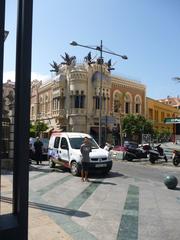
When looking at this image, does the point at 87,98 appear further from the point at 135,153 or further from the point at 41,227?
the point at 41,227

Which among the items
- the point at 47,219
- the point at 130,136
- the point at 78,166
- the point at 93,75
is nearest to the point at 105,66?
the point at 93,75

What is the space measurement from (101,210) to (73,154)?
8.01m

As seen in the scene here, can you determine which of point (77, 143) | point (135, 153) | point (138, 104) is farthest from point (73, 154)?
point (138, 104)

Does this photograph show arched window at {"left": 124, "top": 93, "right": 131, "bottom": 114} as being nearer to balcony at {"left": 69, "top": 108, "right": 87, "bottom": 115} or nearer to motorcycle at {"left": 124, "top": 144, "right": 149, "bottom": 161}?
balcony at {"left": 69, "top": 108, "right": 87, "bottom": 115}

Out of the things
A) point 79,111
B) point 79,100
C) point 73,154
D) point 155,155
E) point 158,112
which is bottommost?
point 155,155

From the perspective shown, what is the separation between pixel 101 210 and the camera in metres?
8.87

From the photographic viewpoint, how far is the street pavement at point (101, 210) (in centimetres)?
679

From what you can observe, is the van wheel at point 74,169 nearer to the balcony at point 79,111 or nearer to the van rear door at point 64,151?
the van rear door at point 64,151

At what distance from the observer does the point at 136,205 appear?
9547mm

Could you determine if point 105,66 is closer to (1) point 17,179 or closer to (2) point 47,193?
(2) point 47,193

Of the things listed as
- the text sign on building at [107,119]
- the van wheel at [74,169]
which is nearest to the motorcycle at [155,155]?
→ the van wheel at [74,169]

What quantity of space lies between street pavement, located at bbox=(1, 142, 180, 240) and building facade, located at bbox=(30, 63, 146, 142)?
34.8 meters

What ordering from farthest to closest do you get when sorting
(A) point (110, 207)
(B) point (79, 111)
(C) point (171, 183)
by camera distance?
(B) point (79, 111)
(C) point (171, 183)
(A) point (110, 207)

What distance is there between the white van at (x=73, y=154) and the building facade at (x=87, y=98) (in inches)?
1126
